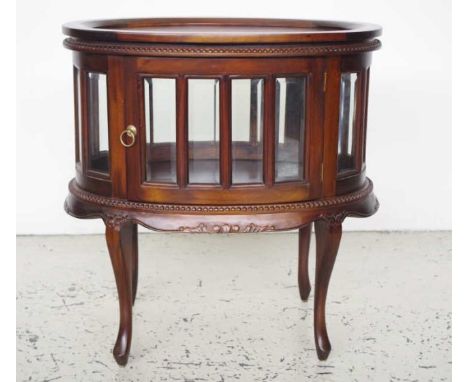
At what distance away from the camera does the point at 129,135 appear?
204cm

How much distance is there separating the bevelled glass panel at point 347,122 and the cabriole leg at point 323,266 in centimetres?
18

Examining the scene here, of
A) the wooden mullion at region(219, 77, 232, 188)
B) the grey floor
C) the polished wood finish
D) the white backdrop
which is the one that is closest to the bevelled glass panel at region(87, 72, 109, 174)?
the polished wood finish

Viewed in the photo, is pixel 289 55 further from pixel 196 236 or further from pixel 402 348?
pixel 196 236

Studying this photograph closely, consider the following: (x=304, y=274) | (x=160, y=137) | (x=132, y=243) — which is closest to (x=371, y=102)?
(x=304, y=274)

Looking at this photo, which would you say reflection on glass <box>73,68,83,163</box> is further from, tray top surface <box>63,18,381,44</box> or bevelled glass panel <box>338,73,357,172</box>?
bevelled glass panel <box>338,73,357,172</box>

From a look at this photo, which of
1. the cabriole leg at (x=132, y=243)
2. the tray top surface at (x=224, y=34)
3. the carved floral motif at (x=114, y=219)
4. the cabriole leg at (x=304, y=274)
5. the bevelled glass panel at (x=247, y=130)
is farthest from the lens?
the cabriole leg at (x=304, y=274)

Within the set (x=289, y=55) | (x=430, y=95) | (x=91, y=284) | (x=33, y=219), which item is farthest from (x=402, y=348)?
(x=33, y=219)

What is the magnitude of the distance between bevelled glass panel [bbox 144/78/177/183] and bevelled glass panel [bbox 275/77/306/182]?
0.93 ft

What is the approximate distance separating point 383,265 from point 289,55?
4.87ft

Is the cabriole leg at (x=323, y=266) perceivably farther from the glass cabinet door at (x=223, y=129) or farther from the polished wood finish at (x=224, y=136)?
the glass cabinet door at (x=223, y=129)

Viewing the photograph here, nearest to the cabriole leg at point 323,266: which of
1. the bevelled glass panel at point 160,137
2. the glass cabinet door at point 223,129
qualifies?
the glass cabinet door at point 223,129

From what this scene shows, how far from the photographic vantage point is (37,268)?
3.11m

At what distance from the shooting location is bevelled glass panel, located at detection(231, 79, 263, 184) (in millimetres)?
2014

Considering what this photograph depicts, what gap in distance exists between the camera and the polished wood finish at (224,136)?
195cm
